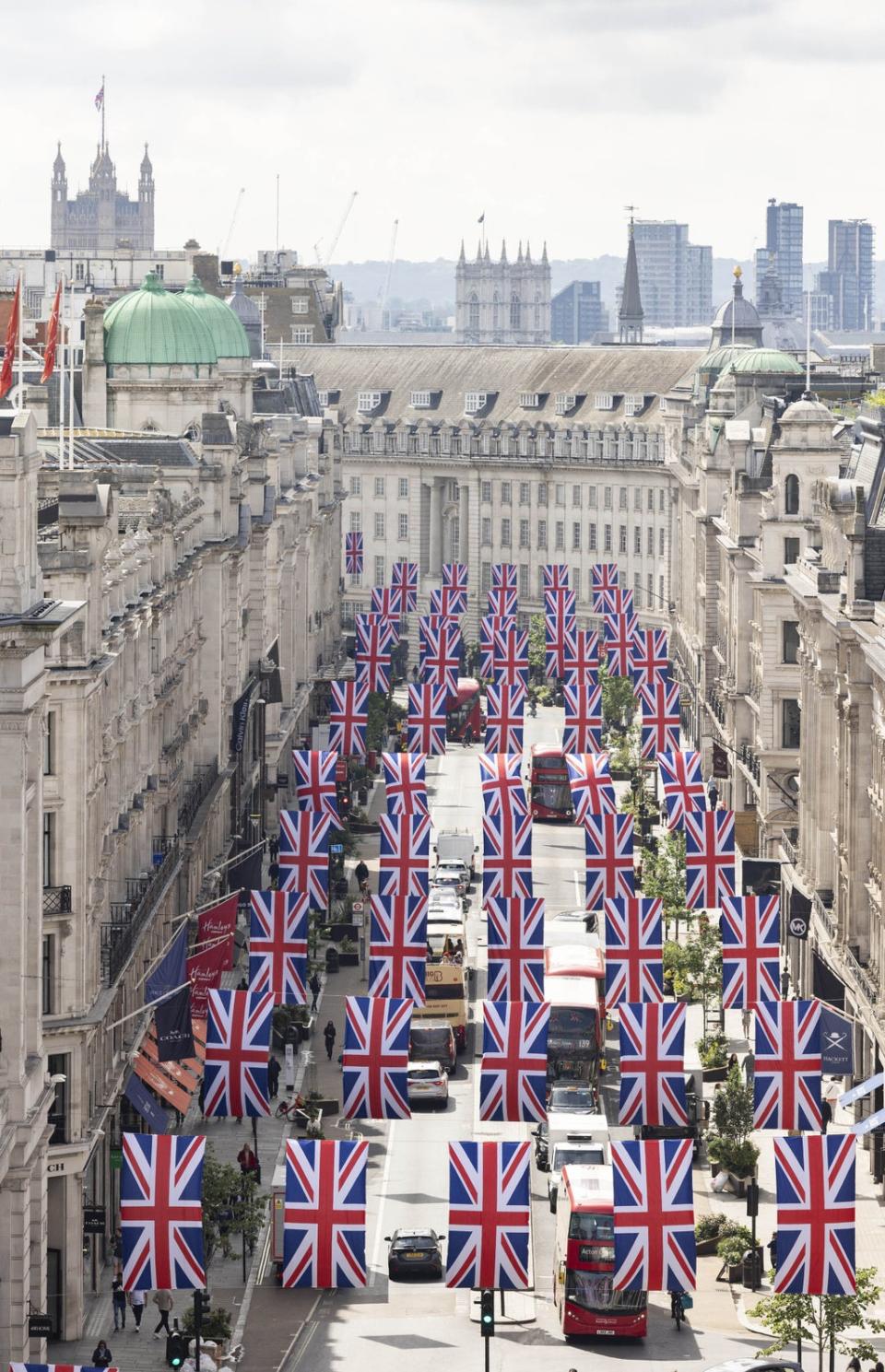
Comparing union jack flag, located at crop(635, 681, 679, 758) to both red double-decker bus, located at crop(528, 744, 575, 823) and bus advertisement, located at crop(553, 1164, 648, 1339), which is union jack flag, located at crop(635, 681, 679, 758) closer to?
red double-decker bus, located at crop(528, 744, 575, 823)

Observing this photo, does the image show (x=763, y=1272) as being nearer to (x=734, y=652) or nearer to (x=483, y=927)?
(x=483, y=927)

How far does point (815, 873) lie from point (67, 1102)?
40745mm

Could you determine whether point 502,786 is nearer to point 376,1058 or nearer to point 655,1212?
point 376,1058

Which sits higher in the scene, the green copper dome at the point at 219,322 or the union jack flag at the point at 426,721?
the green copper dome at the point at 219,322

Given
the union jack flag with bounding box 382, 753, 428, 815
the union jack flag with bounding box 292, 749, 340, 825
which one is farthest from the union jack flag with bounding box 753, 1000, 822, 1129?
the union jack flag with bounding box 292, 749, 340, 825

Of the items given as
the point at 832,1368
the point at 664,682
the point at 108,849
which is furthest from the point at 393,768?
the point at 832,1368

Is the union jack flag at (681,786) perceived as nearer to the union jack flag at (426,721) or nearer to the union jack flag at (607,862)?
the union jack flag at (607,862)

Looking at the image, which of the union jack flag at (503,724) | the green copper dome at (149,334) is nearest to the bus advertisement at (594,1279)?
the union jack flag at (503,724)

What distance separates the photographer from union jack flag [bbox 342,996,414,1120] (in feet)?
293

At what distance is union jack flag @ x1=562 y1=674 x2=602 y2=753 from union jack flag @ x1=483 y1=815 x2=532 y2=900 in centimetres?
2893

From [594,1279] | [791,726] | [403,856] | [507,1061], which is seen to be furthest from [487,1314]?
[791,726]

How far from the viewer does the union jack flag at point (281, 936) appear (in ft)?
330

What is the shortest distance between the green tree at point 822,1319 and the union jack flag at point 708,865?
36653mm

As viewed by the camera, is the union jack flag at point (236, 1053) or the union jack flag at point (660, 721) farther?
the union jack flag at point (660, 721)
